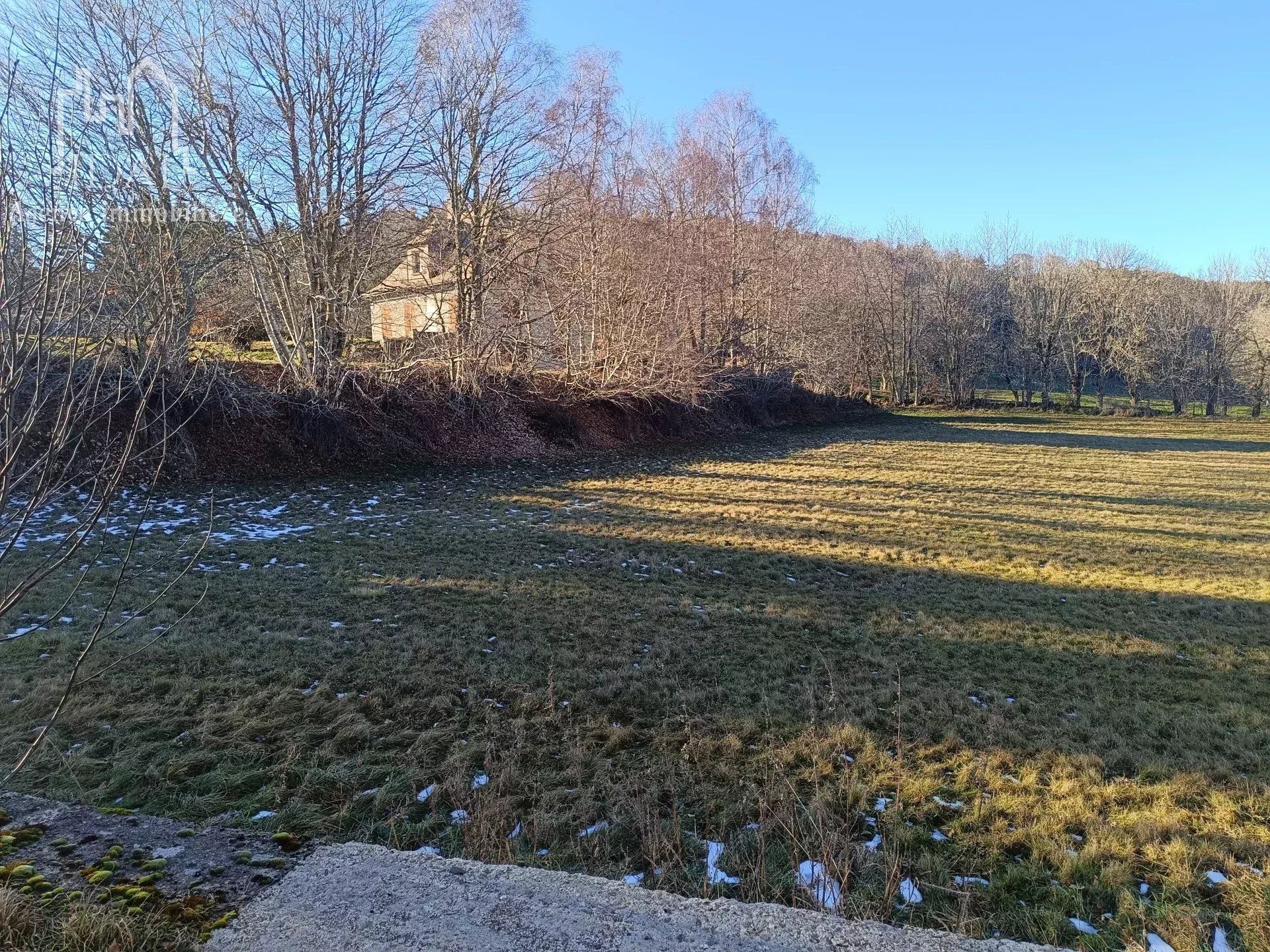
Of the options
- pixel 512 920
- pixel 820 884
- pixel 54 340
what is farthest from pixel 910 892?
pixel 54 340

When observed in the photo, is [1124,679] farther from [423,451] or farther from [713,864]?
[423,451]

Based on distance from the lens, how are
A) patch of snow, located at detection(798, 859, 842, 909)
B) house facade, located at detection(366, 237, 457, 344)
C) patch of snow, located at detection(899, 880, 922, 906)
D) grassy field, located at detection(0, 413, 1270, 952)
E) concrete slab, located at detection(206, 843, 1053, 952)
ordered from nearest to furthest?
concrete slab, located at detection(206, 843, 1053, 952) < patch of snow, located at detection(798, 859, 842, 909) < patch of snow, located at detection(899, 880, 922, 906) < grassy field, located at detection(0, 413, 1270, 952) < house facade, located at detection(366, 237, 457, 344)

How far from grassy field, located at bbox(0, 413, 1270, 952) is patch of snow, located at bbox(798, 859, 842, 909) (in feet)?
0.09

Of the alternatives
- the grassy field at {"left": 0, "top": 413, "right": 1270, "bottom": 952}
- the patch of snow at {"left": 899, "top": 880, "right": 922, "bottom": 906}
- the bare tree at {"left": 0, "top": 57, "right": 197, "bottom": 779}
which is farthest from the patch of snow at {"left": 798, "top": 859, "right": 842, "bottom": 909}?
the bare tree at {"left": 0, "top": 57, "right": 197, "bottom": 779}

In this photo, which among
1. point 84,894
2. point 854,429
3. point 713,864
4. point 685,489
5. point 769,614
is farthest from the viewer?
point 854,429

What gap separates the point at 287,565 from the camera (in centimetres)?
719

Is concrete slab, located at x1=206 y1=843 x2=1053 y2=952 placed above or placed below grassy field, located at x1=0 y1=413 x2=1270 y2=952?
above

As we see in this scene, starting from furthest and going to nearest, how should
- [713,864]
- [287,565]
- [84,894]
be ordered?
[287,565]
[713,864]
[84,894]

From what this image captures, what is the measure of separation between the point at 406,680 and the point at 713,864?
2639mm

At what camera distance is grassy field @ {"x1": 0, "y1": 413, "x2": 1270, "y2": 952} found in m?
2.90

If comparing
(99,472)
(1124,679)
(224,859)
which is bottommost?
A: (1124,679)

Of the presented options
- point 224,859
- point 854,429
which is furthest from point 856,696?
point 854,429

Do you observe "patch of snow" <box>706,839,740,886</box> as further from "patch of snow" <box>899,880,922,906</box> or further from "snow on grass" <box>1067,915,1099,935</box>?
"snow on grass" <box>1067,915,1099,935</box>

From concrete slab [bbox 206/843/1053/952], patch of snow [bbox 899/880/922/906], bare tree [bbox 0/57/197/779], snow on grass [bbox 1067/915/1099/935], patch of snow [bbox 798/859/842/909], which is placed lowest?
snow on grass [bbox 1067/915/1099/935]
